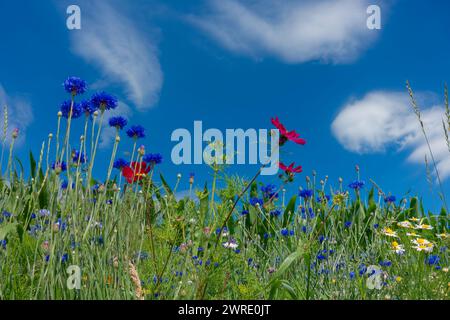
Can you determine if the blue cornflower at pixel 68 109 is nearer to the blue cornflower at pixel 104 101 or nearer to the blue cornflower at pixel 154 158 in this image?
the blue cornflower at pixel 104 101

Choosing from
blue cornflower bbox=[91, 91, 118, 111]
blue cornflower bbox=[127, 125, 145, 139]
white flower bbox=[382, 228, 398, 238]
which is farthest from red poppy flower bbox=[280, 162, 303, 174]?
blue cornflower bbox=[91, 91, 118, 111]

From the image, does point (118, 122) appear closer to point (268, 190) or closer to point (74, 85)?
point (74, 85)

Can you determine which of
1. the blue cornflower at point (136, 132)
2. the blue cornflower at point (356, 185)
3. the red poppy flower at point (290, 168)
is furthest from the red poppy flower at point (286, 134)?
the blue cornflower at point (356, 185)

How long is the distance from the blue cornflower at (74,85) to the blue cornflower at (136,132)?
25cm

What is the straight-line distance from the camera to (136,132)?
7.46 ft

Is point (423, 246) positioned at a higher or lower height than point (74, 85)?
lower

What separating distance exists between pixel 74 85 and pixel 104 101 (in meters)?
0.15

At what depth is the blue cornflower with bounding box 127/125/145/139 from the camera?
2.26 m

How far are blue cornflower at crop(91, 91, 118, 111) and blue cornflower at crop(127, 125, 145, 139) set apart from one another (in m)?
0.15

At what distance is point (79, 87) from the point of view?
7.16 feet

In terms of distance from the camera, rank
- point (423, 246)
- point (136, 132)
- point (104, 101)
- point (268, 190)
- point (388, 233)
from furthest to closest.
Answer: point (268, 190)
point (388, 233)
point (423, 246)
point (136, 132)
point (104, 101)

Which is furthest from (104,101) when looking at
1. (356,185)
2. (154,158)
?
(356,185)

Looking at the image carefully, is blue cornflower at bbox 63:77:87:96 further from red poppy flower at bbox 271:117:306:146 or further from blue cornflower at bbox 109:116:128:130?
red poppy flower at bbox 271:117:306:146
